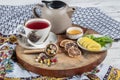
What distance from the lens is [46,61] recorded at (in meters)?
0.96

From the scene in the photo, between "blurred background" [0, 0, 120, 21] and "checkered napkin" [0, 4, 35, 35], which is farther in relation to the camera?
"blurred background" [0, 0, 120, 21]

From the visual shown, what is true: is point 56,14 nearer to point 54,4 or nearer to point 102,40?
point 54,4

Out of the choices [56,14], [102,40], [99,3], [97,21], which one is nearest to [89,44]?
[102,40]

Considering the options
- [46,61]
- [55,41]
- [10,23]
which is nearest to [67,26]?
[55,41]

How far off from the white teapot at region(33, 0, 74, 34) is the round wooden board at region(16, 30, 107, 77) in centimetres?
13

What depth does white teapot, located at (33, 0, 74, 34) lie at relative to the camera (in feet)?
3.48

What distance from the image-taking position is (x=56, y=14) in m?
1.06

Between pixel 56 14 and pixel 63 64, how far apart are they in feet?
→ 0.67

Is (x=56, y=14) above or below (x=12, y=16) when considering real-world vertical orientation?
above

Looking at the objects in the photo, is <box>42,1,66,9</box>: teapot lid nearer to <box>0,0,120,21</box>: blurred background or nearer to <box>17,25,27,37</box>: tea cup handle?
<box>17,25,27,37</box>: tea cup handle

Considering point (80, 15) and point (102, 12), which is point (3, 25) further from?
point (102, 12)

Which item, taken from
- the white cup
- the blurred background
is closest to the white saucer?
the white cup

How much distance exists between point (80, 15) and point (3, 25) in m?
0.41

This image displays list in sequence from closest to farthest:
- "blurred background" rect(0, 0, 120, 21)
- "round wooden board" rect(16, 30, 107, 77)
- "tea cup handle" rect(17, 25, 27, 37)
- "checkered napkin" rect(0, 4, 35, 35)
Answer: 1. "round wooden board" rect(16, 30, 107, 77)
2. "tea cup handle" rect(17, 25, 27, 37)
3. "checkered napkin" rect(0, 4, 35, 35)
4. "blurred background" rect(0, 0, 120, 21)
